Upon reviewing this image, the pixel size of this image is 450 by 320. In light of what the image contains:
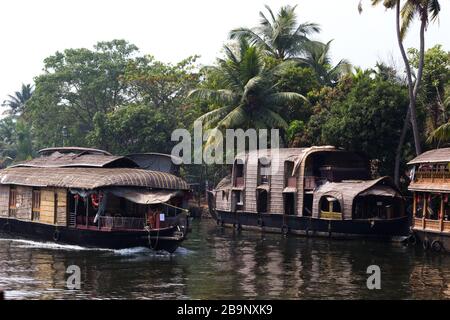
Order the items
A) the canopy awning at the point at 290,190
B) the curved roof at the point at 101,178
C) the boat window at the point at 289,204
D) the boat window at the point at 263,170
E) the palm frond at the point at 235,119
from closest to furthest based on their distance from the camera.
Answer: the curved roof at the point at 101,178 → the canopy awning at the point at 290,190 → the boat window at the point at 289,204 → the boat window at the point at 263,170 → the palm frond at the point at 235,119

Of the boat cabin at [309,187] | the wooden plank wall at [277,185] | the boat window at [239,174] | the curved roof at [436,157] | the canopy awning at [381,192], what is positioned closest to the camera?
the curved roof at [436,157]

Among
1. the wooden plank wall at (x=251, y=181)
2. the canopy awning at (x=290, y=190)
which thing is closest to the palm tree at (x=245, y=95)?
the wooden plank wall at (x=251, y=181)

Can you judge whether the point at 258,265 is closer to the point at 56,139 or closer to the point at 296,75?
the point at 296,75

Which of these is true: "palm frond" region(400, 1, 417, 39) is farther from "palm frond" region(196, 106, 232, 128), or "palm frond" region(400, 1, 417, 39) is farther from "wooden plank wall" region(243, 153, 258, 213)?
"palm frond" region(196, 106, 232, 128)

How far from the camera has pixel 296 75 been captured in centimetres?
4069

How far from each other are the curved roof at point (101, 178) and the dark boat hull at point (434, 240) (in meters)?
8.60

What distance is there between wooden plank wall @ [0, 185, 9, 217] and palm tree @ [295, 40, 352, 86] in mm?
19381

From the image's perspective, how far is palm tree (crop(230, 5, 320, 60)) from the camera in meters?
43.6

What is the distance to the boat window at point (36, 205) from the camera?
29562 millimetres

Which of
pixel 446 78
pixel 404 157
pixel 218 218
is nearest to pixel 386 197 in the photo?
pixel 404 157

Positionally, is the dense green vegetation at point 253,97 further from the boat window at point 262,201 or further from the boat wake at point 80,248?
the boat wake at point 80,248

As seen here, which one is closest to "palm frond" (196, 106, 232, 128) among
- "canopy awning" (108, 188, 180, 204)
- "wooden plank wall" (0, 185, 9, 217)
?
"wooden plank wall" (0, 185, 9, 217)
